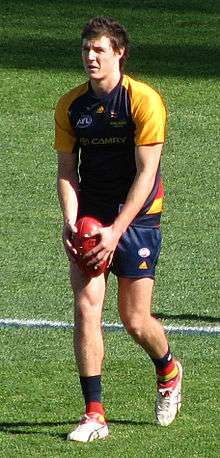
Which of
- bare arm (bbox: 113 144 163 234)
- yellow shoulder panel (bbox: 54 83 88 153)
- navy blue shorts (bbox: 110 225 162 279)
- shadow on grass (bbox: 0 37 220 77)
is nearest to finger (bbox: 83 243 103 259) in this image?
bare arm (bbox: 113 144 163 234)

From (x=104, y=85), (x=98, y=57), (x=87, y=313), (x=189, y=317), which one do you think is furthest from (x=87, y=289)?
(x=189, y=317)

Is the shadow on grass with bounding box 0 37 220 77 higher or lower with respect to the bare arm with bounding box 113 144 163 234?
lower

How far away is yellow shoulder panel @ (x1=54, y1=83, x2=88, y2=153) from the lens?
746 cm

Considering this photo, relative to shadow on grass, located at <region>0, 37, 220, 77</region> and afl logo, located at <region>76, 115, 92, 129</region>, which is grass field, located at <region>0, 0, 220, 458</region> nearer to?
shadow on grass, located at <region>0, 37, 220, 77</region>

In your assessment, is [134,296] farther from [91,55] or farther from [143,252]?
[91,55]

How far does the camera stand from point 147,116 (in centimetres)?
728

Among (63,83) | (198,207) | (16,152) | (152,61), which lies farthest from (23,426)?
(152,61)

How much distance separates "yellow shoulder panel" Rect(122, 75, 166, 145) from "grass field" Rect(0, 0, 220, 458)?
4.94ft

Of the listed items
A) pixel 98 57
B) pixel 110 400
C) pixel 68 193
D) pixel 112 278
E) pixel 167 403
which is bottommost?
pixel 112 278

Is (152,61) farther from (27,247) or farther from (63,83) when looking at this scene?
(27,247)

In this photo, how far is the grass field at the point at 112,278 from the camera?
778 centimetres

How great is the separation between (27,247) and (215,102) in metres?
5.91

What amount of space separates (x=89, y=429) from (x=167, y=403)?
54 cm

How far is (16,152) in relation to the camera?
49.1 ft
